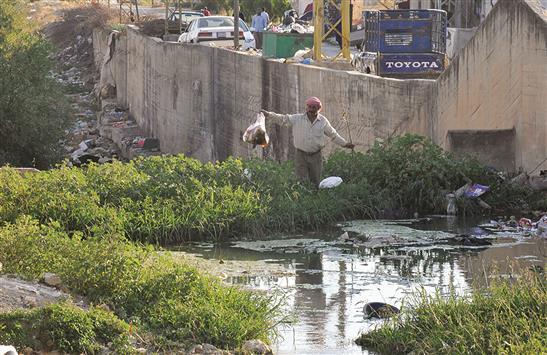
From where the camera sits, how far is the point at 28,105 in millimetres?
35594

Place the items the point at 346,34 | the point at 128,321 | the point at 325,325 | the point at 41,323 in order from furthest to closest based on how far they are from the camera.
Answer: the point at 346,34, the point at 325,325, the point at 128,321, the point at 41,323

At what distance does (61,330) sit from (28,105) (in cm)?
2746

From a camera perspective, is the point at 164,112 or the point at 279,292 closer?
the point at 279,292

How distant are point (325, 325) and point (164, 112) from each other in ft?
99.1

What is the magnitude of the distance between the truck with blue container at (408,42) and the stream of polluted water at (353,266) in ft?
33.6

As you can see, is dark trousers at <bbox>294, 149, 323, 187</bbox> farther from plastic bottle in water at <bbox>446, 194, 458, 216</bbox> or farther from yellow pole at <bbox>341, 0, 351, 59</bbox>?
yellow pole at <bbox>341, 0, 351, 59</bbox>

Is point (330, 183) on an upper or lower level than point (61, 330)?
lower

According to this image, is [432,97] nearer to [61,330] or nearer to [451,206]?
[451,206]

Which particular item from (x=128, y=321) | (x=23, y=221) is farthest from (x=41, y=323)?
(x=23, y=221)

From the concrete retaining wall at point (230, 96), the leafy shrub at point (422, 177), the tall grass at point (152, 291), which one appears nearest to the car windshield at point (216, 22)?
the concrete retaining wall at point (230, 96)

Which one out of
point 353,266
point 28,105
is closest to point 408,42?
point 28,105

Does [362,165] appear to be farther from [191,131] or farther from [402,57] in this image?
[191,131]

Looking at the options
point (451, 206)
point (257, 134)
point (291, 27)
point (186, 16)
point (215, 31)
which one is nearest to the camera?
point (451, 206)

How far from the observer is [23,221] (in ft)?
41.2
